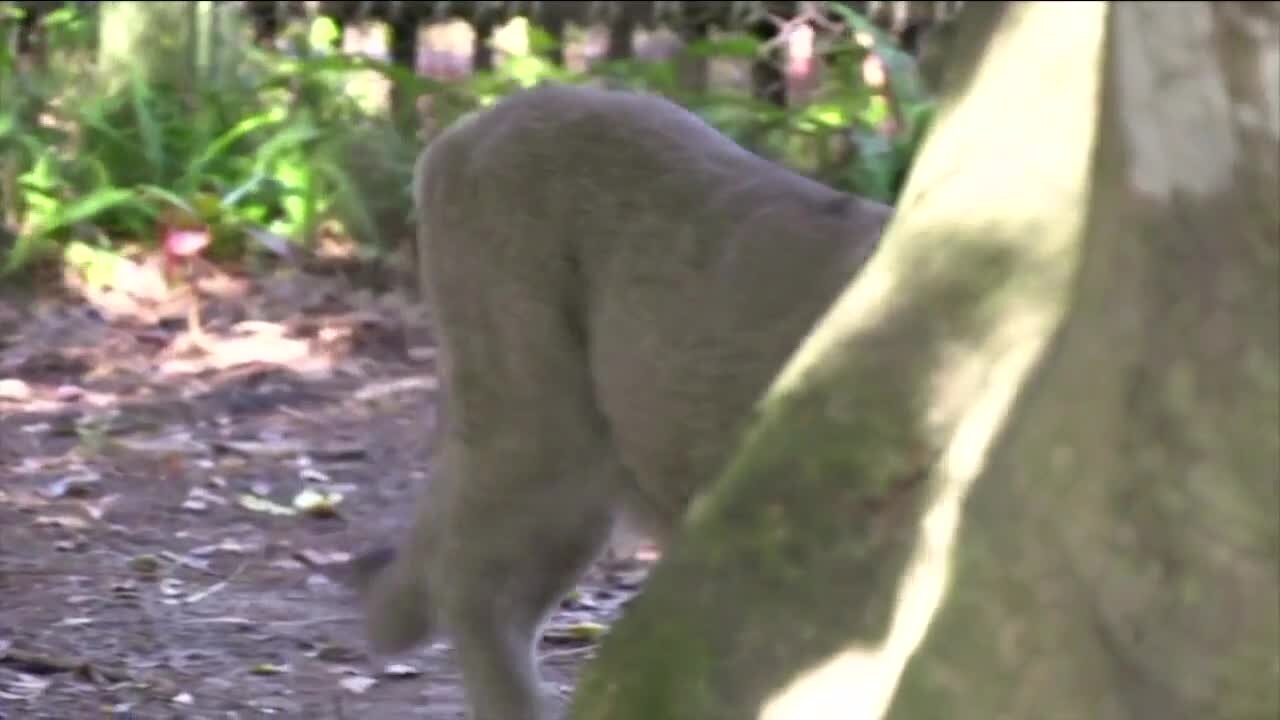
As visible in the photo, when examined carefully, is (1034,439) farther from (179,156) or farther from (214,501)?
(179,156)

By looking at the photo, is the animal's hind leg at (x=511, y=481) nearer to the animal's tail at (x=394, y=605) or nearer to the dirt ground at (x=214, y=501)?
the animal's tail at (x=394, y=605)

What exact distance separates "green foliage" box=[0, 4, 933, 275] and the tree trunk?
233 inches

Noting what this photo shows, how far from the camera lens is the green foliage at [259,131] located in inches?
374

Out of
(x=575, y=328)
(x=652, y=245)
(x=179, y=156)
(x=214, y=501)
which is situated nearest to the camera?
(x=652, y=245)

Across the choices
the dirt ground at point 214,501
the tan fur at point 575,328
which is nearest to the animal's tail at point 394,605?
the tan fur at point 575,328

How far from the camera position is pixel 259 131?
10.4m

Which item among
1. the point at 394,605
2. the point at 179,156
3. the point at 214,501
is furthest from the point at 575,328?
→ the point at 179,156

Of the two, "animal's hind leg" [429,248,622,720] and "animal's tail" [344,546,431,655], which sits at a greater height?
"animal's hind leg" [429,248,622,720]

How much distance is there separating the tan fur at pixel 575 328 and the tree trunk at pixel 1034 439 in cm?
106

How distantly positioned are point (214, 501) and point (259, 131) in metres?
3.97

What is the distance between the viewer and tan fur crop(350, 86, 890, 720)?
4.25m

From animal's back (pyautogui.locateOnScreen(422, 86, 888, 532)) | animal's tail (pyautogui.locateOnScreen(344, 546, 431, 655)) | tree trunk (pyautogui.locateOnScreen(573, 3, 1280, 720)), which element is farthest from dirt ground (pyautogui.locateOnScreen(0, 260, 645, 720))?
tree trunk (pyautogui.locateOnScreen(573, 3, 1280, 720))

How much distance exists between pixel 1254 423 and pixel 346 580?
9.80 feet

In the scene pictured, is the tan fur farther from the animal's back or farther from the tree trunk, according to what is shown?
the tree trunk
